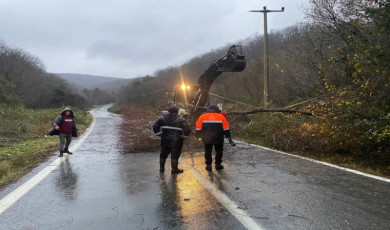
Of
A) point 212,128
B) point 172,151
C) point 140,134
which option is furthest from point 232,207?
point 140,134

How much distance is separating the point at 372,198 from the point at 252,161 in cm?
369

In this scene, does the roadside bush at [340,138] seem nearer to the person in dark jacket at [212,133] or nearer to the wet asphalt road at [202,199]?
the wet asphalt road at [202,199]

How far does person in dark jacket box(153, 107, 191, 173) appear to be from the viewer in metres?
7.67

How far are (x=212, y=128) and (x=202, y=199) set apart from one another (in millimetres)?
2666

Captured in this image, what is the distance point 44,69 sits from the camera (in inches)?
3937

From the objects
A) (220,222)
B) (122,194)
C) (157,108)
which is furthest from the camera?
(157,108)

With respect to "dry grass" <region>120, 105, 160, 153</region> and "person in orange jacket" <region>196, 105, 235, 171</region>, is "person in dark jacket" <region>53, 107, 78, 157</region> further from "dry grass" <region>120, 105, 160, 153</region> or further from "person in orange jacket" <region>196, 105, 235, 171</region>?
"person in orange jacket" <region>196, 105, 235, 171</region>

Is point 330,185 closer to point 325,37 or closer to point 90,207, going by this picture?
point 90,207

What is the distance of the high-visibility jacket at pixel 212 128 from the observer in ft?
26.0

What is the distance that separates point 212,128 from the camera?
7949mm

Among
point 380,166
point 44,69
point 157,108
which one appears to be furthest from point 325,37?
point 44,69

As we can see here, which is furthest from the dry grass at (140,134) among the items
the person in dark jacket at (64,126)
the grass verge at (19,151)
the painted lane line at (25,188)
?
the painted lane line at (25,188)

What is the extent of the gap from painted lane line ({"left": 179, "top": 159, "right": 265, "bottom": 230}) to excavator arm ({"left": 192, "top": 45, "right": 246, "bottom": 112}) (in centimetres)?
553

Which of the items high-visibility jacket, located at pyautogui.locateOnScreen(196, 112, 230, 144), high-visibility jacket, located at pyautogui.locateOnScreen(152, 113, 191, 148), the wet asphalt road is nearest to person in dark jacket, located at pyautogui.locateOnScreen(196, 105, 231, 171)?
high-visibility jacket, located at pyautogui.locateOnScreen(196, 112, 230, 144)
